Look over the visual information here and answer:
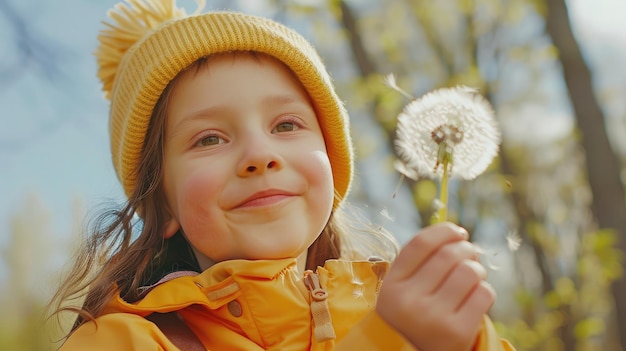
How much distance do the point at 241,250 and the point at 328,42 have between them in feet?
17.3

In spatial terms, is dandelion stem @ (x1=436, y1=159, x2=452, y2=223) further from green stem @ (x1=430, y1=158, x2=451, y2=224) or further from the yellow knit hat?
the yellow knit hat

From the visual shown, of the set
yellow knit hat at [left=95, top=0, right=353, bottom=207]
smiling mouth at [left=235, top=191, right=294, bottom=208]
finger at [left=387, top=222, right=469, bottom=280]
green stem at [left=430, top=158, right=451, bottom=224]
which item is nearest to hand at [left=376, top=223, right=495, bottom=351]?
finger at [left=387, top=222, right=469, bottom=280]

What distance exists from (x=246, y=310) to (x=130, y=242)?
46cm

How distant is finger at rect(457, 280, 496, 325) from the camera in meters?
1.20

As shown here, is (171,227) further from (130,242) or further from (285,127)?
(285,127)

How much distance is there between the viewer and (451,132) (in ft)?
4.88

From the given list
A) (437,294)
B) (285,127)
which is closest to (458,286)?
(437,294)

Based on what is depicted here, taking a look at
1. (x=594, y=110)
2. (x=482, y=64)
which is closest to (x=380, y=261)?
(x=594, y=110)

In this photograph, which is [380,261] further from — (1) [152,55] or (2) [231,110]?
(1) [152,55]

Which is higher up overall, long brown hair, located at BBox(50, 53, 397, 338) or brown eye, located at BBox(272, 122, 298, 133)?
brown eye, located at BBox(272, 122, 298, 133)

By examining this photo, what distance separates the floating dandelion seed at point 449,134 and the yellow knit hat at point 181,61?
461mm

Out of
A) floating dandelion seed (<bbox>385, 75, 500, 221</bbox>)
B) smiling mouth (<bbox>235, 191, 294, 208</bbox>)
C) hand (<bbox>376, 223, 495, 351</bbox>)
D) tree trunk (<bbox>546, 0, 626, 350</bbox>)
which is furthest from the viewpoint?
tree trunk (<bbox>546, 0, 626, 350</bbox>)

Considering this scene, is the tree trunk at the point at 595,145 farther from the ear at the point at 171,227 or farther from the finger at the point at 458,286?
the finger at the point at 458,286

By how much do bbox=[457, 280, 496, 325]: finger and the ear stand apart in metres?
0.95
